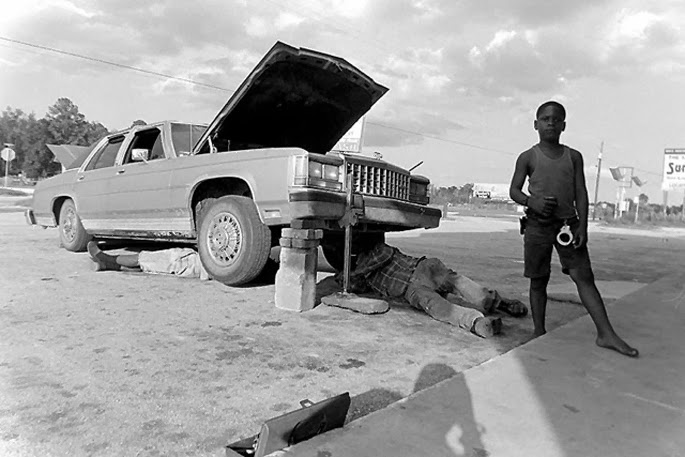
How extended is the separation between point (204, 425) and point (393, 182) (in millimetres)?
3365

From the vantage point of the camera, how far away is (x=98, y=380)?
8.63ft

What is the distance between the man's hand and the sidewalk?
872mm

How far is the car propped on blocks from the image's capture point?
14.3ft

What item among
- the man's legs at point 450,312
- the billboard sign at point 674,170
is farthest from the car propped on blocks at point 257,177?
the billboard sign at point 674,170

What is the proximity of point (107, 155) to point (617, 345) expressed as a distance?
256 inches

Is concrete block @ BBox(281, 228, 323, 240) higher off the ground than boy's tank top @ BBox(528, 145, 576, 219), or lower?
lower

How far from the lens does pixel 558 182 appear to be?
353 centimetres

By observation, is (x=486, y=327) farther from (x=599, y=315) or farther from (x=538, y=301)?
(x=599, y=315)

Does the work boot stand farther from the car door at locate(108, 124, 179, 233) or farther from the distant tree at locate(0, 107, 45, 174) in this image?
the distant tree at locate(0, 107, 45, 174)

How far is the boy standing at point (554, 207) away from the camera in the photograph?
136 inches

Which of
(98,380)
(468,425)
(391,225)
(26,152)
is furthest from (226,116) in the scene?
(26,152)

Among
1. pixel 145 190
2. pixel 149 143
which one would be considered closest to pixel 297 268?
pixel 145 190

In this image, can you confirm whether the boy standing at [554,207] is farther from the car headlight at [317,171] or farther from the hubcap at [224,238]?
the hubcap at [224,238]

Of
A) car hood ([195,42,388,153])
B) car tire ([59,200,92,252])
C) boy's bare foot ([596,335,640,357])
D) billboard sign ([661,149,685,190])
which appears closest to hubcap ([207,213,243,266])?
car hood ([195,42,388,153])
